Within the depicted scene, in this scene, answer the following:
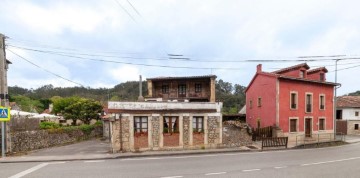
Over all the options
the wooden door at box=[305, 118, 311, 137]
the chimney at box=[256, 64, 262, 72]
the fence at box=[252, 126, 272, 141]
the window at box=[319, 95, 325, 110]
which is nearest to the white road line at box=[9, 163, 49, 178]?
the fence at box=[252, 126, 272, 141]

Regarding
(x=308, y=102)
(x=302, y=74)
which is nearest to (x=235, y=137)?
(x=308, y=102)

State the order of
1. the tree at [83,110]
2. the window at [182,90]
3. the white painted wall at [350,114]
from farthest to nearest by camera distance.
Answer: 1. the tree at [83,110]
2. the white painted wall at [350,114]
3. the window at [182,90]

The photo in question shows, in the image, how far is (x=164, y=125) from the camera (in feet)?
59.3

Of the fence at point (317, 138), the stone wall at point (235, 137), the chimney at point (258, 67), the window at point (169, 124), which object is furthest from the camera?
the chimney at point (258, 67)

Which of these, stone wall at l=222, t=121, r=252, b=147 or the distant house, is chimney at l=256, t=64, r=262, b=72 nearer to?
stone wall at l=222, t=121, r=252, b=147

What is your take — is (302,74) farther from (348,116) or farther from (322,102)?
(348,116)

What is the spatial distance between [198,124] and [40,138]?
1324cm

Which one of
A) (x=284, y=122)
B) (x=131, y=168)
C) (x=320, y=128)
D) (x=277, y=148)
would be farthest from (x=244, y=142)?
(x=320, y=128)

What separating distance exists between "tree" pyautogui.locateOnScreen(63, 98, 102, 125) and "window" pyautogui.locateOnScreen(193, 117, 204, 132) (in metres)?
21.8

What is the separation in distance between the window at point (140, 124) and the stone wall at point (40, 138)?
8.61 m

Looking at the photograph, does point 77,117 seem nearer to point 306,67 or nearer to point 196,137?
point 196,137

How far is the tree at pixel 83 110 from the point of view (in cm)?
3472

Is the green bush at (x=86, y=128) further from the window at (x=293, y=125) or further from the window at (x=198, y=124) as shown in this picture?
the window at (x=293, y=125)

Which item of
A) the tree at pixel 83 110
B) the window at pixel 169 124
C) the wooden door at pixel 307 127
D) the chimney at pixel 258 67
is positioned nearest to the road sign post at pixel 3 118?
the window at pixel 169 124
